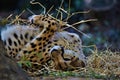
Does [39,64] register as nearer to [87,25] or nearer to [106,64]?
[106,64]

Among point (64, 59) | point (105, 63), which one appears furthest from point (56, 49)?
point (105, 63)

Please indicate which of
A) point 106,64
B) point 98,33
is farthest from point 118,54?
point 98,33

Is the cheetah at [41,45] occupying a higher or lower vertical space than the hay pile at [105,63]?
higher

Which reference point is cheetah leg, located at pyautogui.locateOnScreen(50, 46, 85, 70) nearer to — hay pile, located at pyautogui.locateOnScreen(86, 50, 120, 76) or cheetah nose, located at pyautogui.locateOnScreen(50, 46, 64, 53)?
cheetah nose, located at pyautogui.locateOnScreen(50, 46, 64, 53)

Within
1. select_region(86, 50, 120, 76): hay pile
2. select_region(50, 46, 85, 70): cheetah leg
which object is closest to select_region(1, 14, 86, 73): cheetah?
select_region(50, 46, 85, 70): cheetah leg

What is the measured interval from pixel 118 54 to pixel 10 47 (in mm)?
1112

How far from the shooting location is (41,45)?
4.71 metres

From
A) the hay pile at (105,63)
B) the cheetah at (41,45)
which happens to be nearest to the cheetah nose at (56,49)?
the cheetah at (41,45)

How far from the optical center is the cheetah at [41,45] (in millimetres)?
4605

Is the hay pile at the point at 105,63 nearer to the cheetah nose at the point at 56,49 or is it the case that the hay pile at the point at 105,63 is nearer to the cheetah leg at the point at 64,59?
the cheetah leg at the point at 64,59

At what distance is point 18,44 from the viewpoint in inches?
188

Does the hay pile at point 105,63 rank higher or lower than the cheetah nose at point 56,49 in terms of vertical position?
lower

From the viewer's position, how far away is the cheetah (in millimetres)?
4605

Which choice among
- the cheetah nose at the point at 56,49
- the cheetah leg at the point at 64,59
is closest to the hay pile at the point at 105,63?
the cheetah leg at the point at 64,59
